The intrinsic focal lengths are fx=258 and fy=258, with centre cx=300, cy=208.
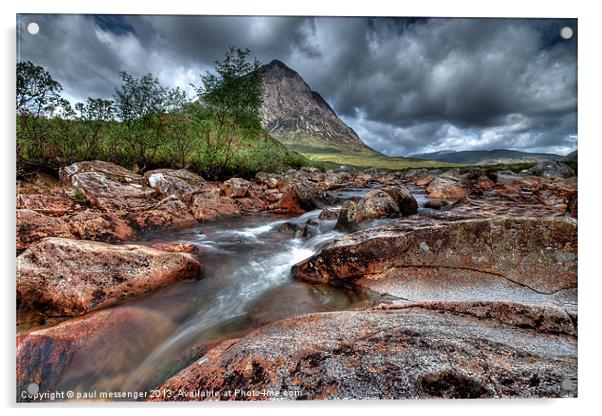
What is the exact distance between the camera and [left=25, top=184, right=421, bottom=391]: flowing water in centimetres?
264

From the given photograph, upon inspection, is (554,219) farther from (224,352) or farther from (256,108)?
(256,108)

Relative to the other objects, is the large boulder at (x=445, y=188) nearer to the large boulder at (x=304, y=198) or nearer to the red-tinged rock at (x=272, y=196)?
the large boulder at (x=304, y=198)

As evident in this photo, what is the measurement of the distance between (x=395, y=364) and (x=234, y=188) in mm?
8567

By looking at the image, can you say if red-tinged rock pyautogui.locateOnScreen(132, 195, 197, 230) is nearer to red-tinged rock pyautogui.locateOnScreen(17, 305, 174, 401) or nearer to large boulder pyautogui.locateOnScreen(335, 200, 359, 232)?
red-tinged rock pyautogui.locateOnScreen(17, 305, 174, 401)

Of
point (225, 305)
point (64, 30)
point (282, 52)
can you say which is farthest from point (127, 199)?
point (282, 52)

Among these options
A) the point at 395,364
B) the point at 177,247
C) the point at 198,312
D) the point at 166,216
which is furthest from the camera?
the point at 166,216

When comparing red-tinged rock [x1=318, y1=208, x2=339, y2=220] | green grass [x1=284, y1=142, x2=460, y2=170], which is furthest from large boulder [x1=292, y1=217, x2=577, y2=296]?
red-tinged rock [x1=318, y1=208, x2=339, y2=220]

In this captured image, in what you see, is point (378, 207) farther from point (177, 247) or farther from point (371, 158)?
point (177, 247)

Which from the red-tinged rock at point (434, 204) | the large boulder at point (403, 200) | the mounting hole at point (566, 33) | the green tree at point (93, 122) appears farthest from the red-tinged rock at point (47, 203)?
the red-tinged rock at point (434, 204)

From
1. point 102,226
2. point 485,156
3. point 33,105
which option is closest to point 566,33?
point 485,156

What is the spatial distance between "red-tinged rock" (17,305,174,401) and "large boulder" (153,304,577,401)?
0.76 metres

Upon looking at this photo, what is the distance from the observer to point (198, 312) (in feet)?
11.6

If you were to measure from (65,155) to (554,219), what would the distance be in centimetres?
786

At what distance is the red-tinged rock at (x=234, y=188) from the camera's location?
9594mm
